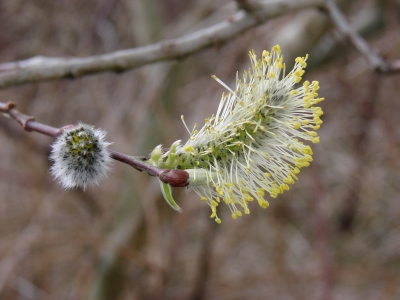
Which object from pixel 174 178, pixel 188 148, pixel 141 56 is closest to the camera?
pixel 174 178

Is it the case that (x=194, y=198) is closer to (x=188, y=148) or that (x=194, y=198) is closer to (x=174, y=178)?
(x=188, y=148)

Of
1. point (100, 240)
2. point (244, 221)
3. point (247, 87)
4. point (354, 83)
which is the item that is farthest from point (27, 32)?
point (247, 87)

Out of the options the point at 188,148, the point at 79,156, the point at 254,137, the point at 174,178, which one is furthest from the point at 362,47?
the point at 79,156

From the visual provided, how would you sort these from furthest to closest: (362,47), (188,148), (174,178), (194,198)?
(194,198) < (362,47) < (188,148) < (174,178)

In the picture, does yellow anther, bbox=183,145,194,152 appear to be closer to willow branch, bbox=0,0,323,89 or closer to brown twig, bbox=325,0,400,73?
willow branch, bbox=0,0,323,89

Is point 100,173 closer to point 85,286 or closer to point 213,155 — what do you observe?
point 213,155

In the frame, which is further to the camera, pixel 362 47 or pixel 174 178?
pixel 362 47
